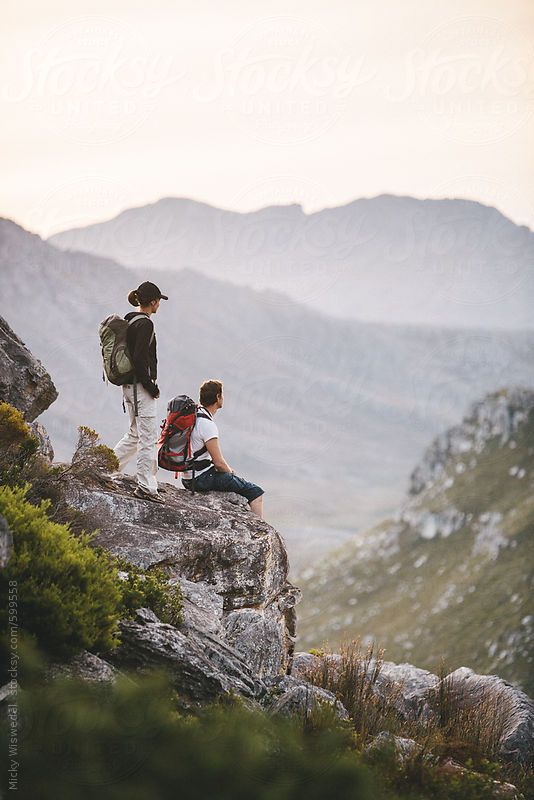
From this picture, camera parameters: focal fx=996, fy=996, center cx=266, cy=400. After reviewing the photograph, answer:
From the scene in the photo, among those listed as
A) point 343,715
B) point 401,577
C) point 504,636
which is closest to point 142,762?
point 343,715

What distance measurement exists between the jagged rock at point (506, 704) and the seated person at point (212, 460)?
5.13 metres

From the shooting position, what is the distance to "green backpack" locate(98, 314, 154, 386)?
47.1 feet

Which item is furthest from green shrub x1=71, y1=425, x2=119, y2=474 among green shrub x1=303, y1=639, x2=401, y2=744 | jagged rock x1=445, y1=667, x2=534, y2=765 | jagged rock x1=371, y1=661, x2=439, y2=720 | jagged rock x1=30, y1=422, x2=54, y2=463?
jagged rock x1=445, y1=667, x2=534, y2=765

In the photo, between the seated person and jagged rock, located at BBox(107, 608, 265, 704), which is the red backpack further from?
jagged rock, located at BBox(107, 608, 265, 704)

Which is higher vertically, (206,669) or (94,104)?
(94,104)

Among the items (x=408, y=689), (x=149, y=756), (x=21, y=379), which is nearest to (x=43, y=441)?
(x=21, y=379)

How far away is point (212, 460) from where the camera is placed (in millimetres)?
15883

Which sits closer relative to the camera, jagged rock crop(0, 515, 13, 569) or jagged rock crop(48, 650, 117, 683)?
jagged rock crop(0, 515, 13, 569)

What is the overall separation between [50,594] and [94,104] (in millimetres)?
145860

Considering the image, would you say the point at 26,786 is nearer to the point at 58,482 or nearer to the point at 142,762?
the point at 142,762

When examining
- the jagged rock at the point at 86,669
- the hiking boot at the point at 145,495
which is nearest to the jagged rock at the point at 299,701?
the jagged rock at the point at 86,669

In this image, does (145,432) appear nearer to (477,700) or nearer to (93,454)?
(93,454)

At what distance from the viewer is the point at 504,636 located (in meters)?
118

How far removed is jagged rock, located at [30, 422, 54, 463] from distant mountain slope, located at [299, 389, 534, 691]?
84326mm
